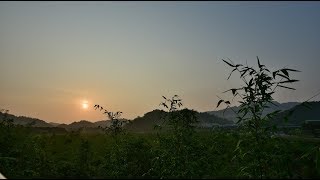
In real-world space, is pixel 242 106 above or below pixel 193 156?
above

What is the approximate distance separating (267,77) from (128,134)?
33.0 feet

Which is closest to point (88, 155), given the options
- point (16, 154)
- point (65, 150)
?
point (16, 154)

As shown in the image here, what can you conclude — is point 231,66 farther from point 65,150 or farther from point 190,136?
point 65,150

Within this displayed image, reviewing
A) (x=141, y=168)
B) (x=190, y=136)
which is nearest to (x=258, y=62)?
(x=190, y=136)

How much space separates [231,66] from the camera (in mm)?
6113

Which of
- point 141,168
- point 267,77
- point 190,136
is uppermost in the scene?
point 267,77

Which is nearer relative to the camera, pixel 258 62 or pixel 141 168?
pixel 258 62

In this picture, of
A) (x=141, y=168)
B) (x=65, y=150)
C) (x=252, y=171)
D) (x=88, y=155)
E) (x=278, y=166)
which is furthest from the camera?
(x=65, y=150)

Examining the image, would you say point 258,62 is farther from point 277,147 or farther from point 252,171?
point 252,171

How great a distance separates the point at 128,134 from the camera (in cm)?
1524

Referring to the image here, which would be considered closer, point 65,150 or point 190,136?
point 190,136

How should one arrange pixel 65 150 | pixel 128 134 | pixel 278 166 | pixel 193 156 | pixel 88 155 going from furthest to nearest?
1. pixel 65 150
2. pixel 88 155
3. pixel 128 134
4. pixel 193 156
5. pixel 278 166

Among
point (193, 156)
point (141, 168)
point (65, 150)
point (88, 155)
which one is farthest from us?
point (65, 150)

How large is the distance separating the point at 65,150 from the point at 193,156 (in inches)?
779
